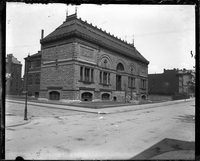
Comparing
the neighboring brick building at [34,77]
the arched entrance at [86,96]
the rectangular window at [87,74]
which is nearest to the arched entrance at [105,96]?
the arched entrance at [86,96]

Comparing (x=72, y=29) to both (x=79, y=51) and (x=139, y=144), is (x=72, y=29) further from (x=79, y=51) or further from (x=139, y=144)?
(x=139, y=144)

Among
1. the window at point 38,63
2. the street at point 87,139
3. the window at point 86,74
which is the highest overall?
the window at point 38,63

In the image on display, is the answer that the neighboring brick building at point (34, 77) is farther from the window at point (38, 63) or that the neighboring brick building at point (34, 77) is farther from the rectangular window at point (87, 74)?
the rectangular window at point (87, 74)

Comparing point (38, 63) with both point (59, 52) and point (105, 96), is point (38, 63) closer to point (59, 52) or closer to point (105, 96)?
point (59, 52)

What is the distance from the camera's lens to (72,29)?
77.9 feet

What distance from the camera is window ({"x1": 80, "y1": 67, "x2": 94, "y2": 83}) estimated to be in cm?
2517

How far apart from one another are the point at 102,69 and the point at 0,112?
22595 millimetres

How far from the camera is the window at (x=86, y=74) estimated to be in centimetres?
2517

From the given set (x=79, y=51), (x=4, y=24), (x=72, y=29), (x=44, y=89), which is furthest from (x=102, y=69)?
(x=4, y=24)

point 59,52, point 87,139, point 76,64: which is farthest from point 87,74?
point 87,139

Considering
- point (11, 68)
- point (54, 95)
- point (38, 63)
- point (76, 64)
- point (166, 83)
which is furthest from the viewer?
point (38, 63)

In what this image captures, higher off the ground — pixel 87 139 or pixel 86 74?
pixel 86 74

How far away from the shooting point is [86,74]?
25703 mm

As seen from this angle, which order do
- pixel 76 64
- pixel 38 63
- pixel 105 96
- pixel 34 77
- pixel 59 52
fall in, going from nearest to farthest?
pixel 105 96 < pixel 76 64 < pixel 59 52 < pixel 34 77 < pixel 38 63
